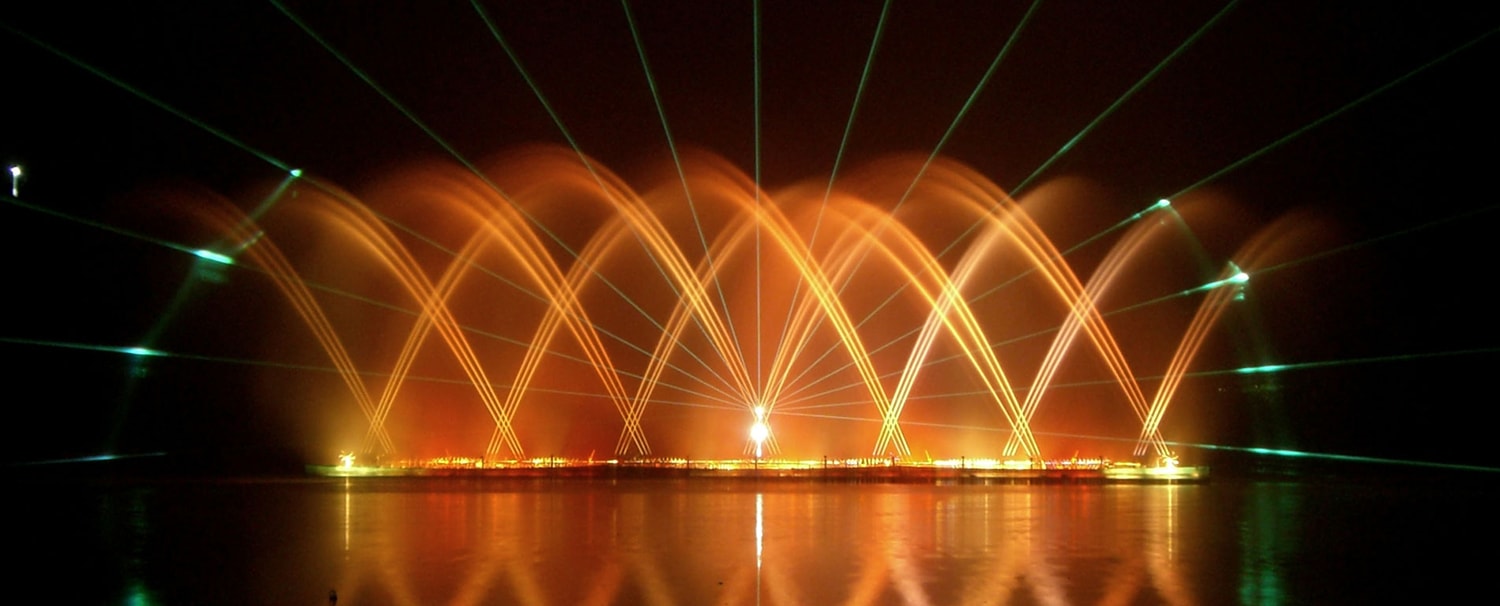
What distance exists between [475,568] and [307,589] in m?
1.82

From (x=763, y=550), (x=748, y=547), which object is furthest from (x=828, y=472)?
(x=763, y=550)

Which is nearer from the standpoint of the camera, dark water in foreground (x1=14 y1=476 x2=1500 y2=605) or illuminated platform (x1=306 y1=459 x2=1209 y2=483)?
dark water in foreground (x1=14 y1=476 x2=1500 y2=605)

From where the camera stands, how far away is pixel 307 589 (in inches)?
412

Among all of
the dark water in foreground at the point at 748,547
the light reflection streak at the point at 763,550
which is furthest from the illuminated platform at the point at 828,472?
the light reflection streak at the point at 763,550

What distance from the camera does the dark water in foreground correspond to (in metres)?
10.4

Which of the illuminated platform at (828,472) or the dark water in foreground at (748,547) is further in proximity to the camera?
the illuminated platform at (828,472)

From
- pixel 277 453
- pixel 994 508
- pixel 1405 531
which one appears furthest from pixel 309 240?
pixel 1405 531

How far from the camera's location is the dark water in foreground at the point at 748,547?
408 inches

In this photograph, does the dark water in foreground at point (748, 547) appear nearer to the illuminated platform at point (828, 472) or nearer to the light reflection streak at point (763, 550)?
the light reflection streak at point (763, 550)

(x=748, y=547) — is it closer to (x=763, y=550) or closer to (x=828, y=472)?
(x=763, y=550)

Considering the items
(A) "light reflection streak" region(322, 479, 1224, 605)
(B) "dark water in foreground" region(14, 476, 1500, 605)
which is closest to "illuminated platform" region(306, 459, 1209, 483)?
(B) "dark water in foreground" region(14, 476, 1500, 605)

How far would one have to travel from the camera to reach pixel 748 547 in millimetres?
13469

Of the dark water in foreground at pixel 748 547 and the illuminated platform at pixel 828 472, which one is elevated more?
the dark water in foreground at pixel 748 547

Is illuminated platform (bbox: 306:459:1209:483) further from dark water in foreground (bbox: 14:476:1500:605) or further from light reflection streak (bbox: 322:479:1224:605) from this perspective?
light reflection streak (bbox: 322:479:1224:605)
